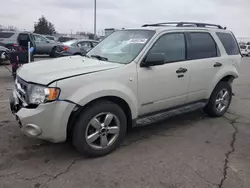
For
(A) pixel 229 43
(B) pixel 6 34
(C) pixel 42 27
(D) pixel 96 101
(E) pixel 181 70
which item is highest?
(C) pixel 42 27

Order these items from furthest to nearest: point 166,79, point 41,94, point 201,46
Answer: point 201,46
point 166,79
point 41,94

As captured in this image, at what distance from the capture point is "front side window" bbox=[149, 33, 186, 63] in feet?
13.5

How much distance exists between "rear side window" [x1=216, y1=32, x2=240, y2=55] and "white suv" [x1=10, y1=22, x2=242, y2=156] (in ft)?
0.12

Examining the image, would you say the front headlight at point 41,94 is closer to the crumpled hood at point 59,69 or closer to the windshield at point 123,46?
the crumpled hood at point 59,69

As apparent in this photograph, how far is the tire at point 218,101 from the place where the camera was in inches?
206

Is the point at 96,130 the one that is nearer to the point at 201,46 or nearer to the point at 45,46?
the point at 201,46

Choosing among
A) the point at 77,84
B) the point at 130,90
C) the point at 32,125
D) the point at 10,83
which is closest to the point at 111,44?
the point at 130,90

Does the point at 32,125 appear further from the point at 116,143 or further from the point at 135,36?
the point at 135,36

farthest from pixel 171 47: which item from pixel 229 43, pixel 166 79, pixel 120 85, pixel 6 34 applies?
pixel 6 34

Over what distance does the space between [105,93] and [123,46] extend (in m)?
1.18

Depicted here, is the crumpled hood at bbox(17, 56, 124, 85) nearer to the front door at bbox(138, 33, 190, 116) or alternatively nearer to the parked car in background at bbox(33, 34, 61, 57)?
the front door at bbox(138, 33, 190, 116)

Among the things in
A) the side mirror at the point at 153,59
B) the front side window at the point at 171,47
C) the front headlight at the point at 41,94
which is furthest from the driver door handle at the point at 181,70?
the front headlight at the point at 41,94

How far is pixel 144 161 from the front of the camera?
351 centimetres

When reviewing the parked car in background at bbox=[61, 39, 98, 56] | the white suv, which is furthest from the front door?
the parked car in background at bbox=[61, 39, 98, 56]
